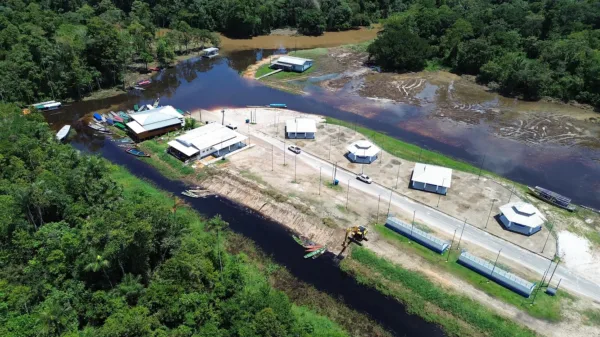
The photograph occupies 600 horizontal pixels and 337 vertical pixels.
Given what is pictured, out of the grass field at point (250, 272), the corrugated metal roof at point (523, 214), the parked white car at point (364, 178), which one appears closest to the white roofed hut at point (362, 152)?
the parked white car at point (364, 178)

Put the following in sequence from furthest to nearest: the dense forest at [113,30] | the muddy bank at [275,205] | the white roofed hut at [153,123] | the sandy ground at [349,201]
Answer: the dense forest at [113,30] → the white roofed hut at [153,123] → the muddy bank at [275,205] → the sandy ground at [349,201]

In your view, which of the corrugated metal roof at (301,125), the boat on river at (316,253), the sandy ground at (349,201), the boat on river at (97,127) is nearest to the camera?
the sandy ground at (349,201)

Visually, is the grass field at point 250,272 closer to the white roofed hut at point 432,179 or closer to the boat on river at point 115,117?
the boat on river at point 115,117

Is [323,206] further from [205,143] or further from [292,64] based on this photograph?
[292,64]

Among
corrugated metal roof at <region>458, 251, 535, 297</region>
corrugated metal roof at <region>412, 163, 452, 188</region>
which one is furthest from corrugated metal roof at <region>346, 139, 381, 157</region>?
corrugated metal roof at <region>458, 251, 535, 297</region>

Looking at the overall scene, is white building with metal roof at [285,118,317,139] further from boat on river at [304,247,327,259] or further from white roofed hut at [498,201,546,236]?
white roofed hut at [498,201,546,236]

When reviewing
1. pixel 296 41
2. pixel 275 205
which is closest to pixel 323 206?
pixel 275 205

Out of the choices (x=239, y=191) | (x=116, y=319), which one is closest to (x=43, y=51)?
(x=239, y=191)
